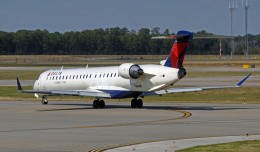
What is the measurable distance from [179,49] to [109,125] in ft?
42.0

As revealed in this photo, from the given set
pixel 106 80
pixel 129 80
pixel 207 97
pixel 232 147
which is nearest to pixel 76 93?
pixel 106 80

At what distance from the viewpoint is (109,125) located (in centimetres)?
3981

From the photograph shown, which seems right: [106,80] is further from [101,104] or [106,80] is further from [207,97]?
[207,97]

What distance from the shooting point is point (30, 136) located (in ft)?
112

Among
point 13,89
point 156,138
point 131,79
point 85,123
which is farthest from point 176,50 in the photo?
point 13,89

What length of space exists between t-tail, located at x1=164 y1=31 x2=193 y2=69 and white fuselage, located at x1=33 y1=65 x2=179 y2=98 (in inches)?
17.4

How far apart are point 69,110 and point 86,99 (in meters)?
16.1

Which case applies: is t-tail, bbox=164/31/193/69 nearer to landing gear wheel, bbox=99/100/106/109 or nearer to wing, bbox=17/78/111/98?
wing, bbox=17/78/111/98

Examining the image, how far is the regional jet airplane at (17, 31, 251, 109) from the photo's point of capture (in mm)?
51219

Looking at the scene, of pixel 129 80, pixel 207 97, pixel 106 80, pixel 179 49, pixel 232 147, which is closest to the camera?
pixel 232 147

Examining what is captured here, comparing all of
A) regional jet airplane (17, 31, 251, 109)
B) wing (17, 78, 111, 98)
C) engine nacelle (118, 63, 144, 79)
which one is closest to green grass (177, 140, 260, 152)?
regional jet airplane (17, 31, 251, 109)

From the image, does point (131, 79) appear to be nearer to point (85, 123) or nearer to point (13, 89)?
point (85, 123)

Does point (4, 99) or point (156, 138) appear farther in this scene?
point (4, 99)

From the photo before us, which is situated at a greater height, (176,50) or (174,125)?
(176,50)
